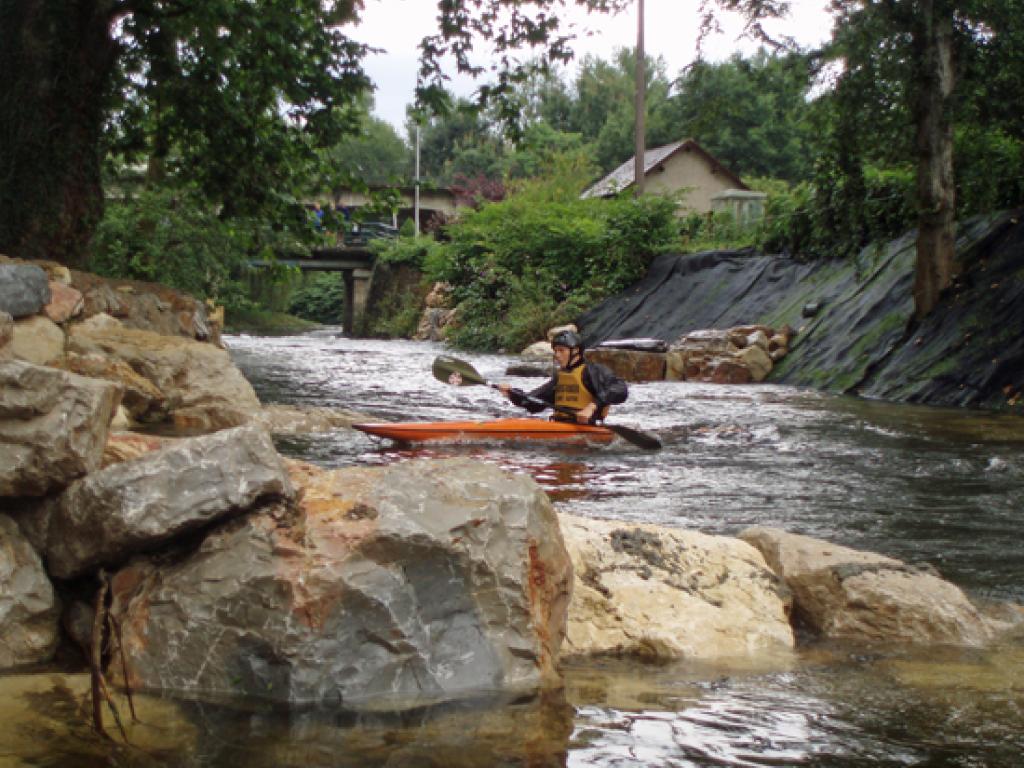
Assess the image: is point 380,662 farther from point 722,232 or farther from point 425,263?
point 425,263

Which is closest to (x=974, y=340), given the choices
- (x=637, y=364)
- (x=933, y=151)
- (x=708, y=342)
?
(x=933, y=151)

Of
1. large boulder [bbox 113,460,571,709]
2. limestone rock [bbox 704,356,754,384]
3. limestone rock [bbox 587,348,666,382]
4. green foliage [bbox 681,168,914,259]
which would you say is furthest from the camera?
limestone rock [bbox 587,348,666,382]

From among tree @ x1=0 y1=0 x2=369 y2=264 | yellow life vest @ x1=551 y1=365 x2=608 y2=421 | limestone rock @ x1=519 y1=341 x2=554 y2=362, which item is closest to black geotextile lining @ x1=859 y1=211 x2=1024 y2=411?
yellow life vest @ x1=551 y1=365 x2=608 y2=421

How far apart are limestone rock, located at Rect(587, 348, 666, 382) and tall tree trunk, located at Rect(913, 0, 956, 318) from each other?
4.54 m

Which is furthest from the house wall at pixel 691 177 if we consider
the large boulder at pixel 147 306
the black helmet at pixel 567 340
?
the black helmet at pixel 567 340

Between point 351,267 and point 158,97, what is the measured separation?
3077cm

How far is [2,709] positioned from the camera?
2607 millimetres

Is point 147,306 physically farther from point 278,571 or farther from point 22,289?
point 278,571

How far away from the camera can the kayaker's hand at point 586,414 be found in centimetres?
921

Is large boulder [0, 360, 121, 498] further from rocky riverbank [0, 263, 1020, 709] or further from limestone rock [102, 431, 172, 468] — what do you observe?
limestone rock [102, 431, 172, 468]

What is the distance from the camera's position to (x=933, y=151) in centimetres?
1284

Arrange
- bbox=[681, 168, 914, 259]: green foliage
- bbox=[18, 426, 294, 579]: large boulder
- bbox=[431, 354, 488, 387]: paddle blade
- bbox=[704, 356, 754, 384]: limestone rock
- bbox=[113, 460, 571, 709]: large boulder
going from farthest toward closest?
bbox=[704, 356, 754, 384]: limestone rock
bbox=[681, 168, 914, 259]: green foliage
bbox=[431, 354, 488, 387]: paddle blade
bbox=[18, 426, 294, 579]: large boulder
bbox=[113, 460, 571, 709]: large boulder

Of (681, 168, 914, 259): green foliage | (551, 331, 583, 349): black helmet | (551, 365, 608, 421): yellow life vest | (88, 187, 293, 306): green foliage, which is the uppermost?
(681, 168, 914, 259): green foliage

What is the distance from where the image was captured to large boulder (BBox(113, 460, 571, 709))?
2.90m
